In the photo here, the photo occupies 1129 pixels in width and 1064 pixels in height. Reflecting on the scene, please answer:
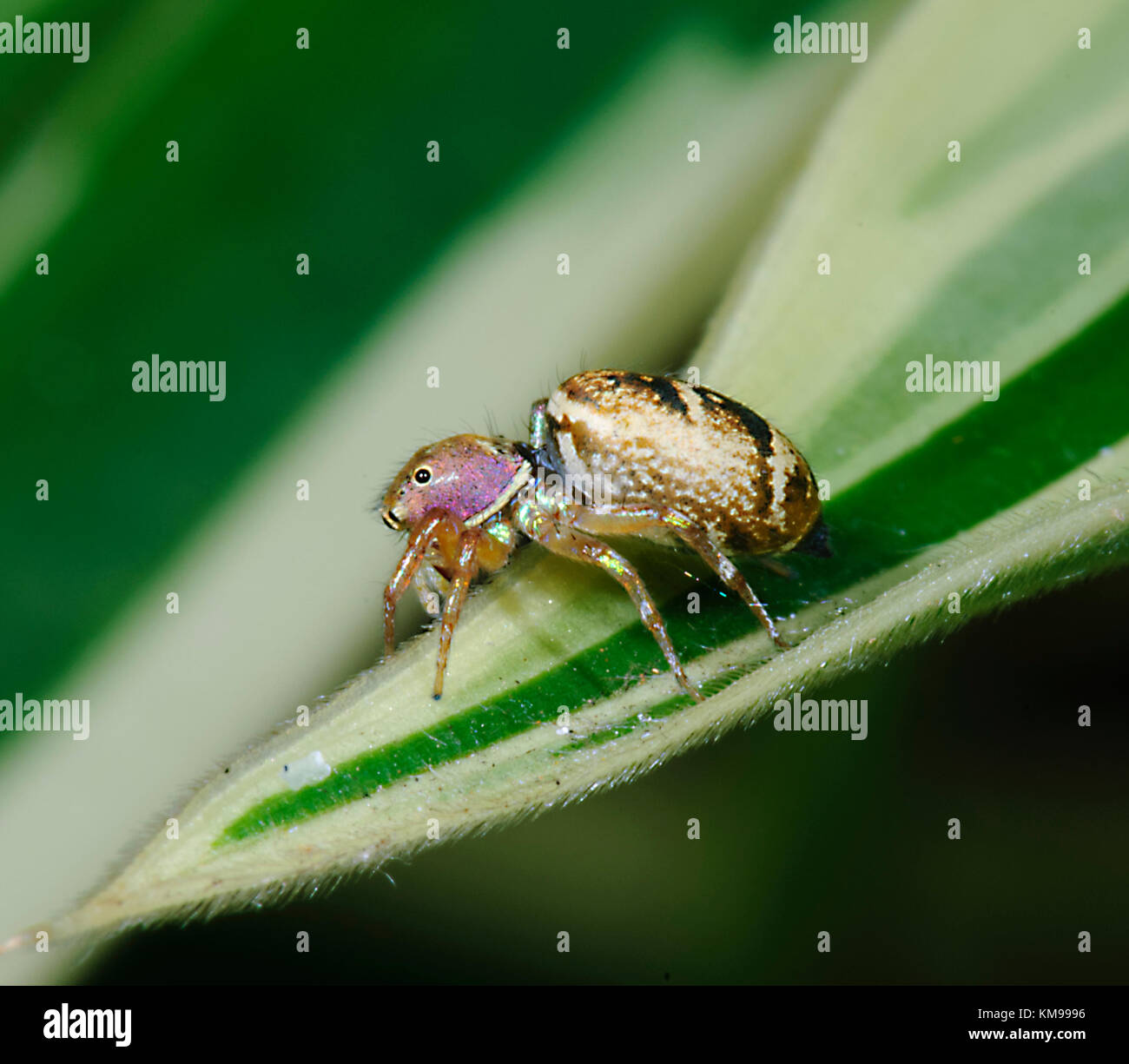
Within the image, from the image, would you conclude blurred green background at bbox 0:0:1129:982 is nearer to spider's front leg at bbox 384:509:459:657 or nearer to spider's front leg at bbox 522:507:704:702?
spider's front leg at bbox 384:509:459:657

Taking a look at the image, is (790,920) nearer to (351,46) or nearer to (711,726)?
(711,726)

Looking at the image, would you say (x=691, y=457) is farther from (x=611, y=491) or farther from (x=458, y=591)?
(x=458, y=591)

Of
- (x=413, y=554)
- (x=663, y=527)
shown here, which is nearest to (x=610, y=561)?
(x=663, y=527)

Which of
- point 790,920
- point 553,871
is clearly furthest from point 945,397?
point 553,871

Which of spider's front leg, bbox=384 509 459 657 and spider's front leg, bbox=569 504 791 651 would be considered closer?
spider's front leg, bbox=569 504 791 651

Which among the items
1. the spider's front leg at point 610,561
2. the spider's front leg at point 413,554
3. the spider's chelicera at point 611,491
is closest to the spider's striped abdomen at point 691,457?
the spider's chelicera at point 611,491

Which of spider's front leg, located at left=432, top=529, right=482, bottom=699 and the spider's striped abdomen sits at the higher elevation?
the spider's striped abdomen

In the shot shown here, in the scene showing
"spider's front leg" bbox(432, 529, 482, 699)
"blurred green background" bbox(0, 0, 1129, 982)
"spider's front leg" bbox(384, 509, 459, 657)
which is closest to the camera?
"spider's front leg" bbox(432, 529, 482, 699)

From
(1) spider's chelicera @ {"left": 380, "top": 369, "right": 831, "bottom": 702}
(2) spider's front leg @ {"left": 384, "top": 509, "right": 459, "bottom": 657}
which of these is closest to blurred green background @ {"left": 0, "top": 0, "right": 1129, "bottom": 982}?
(2) spider's front leg @ {"left": 384, "top": 509, "right": 459, "bottom": 657}

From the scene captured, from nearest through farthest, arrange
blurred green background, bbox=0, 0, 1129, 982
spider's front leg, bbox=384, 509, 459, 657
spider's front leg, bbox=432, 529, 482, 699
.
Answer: spider's front leg, bbox=432, 529, 482, 699
blurred green background, bbox=0, 0, 1129, 982
spider's front leg, bbox=384, 509, 459, 657
